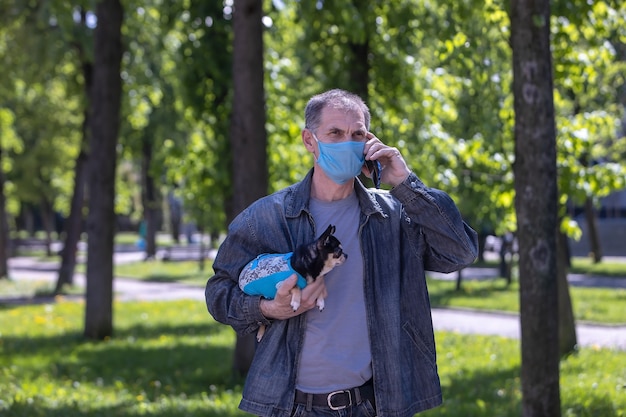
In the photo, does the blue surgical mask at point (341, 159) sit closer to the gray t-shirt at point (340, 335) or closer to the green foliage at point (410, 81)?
the gray t-shirt at point (340, 335)

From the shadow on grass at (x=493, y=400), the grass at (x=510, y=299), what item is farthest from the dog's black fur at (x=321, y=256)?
the grass at (x=510, y=299)

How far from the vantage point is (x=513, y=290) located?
2486cm

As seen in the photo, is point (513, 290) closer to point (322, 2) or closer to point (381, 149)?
point (322, 2)

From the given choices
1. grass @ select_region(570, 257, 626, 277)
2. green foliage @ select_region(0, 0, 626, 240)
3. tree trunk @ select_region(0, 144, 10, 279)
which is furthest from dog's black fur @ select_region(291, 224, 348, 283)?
tree trunk @ select_region(0, 144, 10, 279)

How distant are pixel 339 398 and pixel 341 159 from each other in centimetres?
82

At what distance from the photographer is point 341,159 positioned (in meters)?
3.43

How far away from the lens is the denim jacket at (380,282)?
3457mm

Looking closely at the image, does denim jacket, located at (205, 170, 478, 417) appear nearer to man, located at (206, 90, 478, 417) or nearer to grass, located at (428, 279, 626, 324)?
man, located at (206, 90, 478, 417)

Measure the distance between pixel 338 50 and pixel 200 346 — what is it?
4.59m

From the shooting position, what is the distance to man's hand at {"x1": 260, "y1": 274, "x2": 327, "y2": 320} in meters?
3.30

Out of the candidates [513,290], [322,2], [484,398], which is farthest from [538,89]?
[513,290]

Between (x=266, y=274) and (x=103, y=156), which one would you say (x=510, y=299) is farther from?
(x=266, y=274)

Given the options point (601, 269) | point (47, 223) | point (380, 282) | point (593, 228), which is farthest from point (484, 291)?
point (47, 223)

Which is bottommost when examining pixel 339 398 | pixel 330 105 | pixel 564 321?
pixel 564 321
